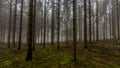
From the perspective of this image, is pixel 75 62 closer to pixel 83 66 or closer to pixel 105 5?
pixel 83 66

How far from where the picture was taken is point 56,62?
11.9 m

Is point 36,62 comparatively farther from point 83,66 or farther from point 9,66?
point 83,66

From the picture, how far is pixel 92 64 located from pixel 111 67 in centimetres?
156

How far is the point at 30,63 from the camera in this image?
11594mm

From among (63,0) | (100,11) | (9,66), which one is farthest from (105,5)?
(9,66)

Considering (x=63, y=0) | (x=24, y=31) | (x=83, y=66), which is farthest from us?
(x=24, y=31)

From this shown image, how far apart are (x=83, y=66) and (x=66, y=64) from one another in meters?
1.40

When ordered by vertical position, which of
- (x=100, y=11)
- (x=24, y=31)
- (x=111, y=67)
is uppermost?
(x=100, y=11)

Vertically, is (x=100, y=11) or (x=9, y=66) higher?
(x=100, y=11)

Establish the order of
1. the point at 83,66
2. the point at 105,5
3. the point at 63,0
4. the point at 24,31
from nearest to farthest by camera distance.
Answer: the point at 83,66, the point at 63,0, the point at 105,5, the point at 24,31

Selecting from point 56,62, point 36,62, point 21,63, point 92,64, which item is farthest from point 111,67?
point 21,63

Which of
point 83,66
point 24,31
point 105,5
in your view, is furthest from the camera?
point 24,31

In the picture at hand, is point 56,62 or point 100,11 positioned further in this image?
point 100,11

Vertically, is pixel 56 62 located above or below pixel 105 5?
below
